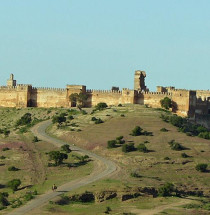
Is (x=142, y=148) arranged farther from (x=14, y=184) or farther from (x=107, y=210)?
(x=107, y=210)

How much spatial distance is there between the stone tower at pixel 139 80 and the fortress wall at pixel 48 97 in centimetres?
946

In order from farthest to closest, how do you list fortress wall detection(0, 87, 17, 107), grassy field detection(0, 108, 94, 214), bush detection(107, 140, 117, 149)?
fortress wall detection(0, 87, 17, 107)
bush detection(107, 140, 117, 149)
grassy field detection(0, 108, 94, 214)

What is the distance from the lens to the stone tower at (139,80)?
10356cm

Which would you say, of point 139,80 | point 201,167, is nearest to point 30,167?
point 201,167

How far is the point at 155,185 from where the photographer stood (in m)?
63.8

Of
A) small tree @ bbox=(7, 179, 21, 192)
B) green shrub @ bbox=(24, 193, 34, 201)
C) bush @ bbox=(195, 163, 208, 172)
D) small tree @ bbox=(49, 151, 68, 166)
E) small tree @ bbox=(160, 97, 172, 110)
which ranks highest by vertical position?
small tree @ bbox=(160, 97, 172, 110)

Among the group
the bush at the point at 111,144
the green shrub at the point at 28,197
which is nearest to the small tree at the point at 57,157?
the bush at the point at 111,144

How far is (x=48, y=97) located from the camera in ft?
336

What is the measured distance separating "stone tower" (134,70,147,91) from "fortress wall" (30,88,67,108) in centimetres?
946

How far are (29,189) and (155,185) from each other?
1002cm

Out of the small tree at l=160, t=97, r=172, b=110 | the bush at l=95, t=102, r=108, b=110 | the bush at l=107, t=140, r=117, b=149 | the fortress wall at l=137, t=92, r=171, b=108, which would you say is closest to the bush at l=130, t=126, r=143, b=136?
the bush at l=107, t=140, r=117, b=149

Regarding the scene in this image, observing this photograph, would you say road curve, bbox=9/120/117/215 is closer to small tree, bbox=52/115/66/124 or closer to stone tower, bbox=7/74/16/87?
small tree, bbox=52/115/66/124

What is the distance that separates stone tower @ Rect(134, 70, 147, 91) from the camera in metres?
104

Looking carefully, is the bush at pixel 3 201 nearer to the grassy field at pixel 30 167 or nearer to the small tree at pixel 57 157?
the grassy field at pixel 30 167
